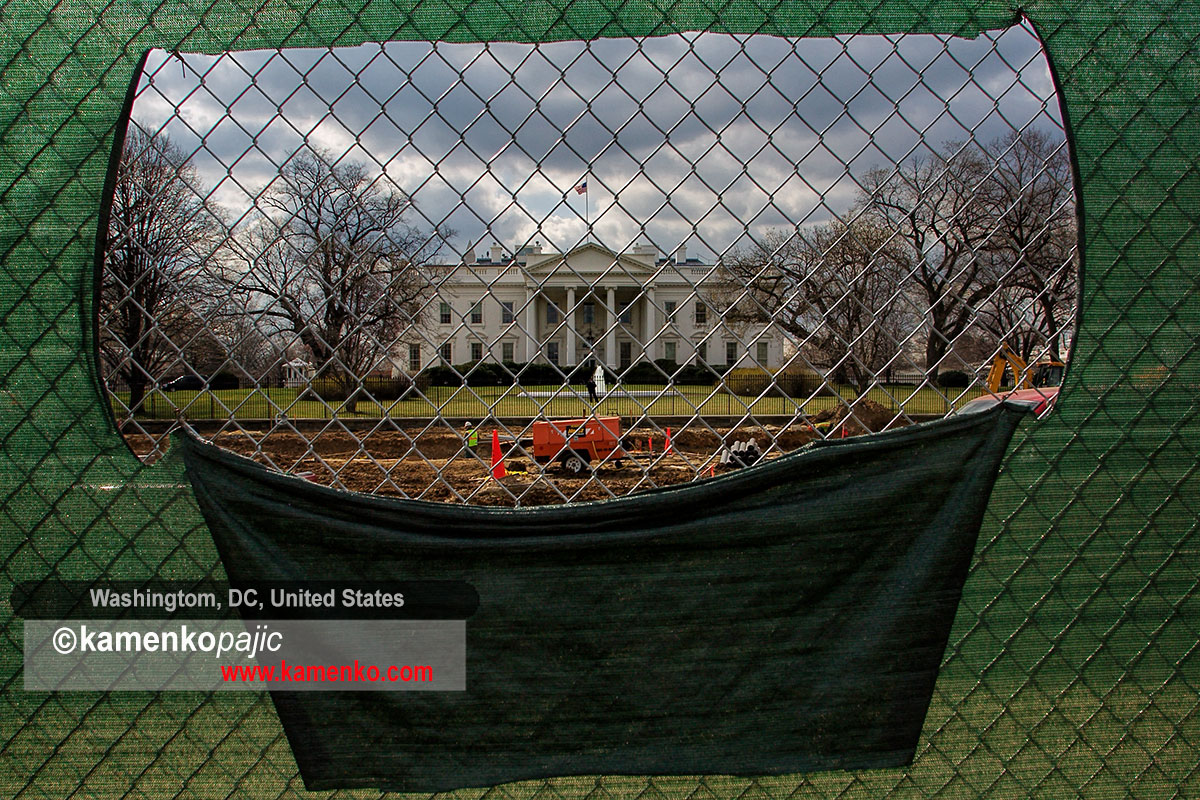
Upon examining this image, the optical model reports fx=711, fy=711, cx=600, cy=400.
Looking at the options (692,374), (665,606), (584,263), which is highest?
(584,263)

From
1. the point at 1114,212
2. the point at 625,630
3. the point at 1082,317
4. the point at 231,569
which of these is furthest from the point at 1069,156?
the point at 231,569

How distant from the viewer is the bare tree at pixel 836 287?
165 cm

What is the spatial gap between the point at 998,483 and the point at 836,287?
91cm

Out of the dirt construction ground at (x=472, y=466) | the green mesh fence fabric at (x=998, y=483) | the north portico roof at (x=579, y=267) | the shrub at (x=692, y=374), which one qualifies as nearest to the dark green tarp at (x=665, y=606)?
the green mesh fence fabric at (x=998, y=483)

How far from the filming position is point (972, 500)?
151cm

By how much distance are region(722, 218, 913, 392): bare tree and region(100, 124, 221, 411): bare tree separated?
1.25m

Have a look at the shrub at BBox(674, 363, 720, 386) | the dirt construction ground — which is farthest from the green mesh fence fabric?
the dirt construction ground

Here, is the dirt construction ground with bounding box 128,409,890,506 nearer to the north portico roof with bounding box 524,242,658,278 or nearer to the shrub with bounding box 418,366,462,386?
the shrub with bounding box 418,366,462,386

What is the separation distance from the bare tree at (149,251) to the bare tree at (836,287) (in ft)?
4.11

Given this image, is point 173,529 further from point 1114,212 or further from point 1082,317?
point 1114,212

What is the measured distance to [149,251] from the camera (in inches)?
61.1

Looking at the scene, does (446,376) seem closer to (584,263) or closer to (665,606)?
(584,263)

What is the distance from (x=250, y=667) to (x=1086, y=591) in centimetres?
190

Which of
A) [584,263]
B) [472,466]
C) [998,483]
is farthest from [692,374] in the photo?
[472,466]
